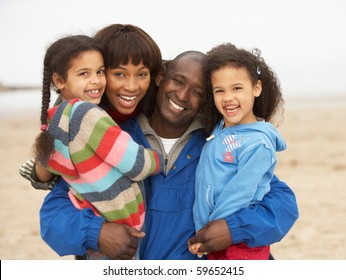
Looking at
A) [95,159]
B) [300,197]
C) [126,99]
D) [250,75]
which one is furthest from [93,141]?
[300,197]

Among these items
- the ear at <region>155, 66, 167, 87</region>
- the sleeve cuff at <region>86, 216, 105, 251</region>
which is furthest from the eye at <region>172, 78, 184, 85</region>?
the sleeve cuff at <region>86, 216, 105, 251</region>

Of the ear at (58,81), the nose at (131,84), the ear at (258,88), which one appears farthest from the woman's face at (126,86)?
the ear at (258,88)

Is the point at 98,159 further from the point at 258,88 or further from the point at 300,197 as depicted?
the point at 300,197

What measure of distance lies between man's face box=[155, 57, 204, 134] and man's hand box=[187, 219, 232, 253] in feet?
2.07

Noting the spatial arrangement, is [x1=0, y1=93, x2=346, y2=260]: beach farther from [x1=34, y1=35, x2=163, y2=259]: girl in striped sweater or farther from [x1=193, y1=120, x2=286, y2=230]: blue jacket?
[x1=34, y1=35, x2=163, y2=259]: girl in striped sweater

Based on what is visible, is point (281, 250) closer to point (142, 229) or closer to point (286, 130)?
point (142, 229)

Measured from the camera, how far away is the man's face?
283cm

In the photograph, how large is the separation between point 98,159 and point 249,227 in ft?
2.54

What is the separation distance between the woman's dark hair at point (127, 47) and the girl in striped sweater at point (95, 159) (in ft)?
0.70

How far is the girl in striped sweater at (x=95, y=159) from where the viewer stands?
93.6 inches

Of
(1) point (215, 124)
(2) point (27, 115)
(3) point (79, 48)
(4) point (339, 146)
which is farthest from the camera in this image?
(2) point (27, 115)

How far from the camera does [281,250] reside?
5836 mm
